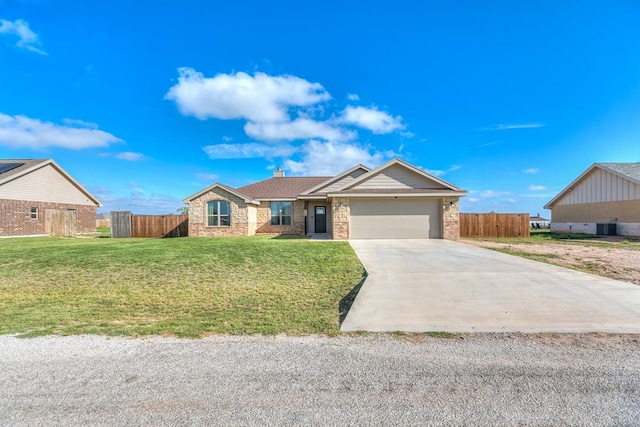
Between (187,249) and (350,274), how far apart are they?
A: 6482 mm

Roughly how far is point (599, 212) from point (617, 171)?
320 cm

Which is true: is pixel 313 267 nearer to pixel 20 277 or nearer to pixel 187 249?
pixel 187 249

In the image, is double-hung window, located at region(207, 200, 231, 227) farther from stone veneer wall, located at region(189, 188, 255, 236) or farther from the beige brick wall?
the beige brick wall

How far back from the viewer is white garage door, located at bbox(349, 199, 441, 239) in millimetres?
16781

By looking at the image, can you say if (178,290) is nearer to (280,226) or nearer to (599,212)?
(280,226)

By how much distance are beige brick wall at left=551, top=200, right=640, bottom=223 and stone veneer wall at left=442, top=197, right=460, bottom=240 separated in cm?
1309

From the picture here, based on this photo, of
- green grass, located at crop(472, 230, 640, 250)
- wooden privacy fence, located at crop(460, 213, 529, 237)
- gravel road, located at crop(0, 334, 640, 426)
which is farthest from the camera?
wooden privacy fence, located at crop(460, 213, 529, 237)

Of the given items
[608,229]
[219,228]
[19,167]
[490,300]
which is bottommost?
[490,300]

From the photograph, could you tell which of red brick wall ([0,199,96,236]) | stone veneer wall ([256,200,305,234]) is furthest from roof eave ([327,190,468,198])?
red brick wall ([0,199,96,236])

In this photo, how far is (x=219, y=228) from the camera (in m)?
20.9

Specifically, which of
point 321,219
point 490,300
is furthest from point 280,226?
point 490,300

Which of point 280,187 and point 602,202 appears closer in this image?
point 602,202

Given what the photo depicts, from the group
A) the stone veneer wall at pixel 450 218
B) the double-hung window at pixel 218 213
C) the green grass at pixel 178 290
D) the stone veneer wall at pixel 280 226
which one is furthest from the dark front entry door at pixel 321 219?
the green grass at pixel 178 290

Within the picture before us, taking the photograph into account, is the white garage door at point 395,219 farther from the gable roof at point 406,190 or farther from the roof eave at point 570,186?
the roof eave at point 570,186
